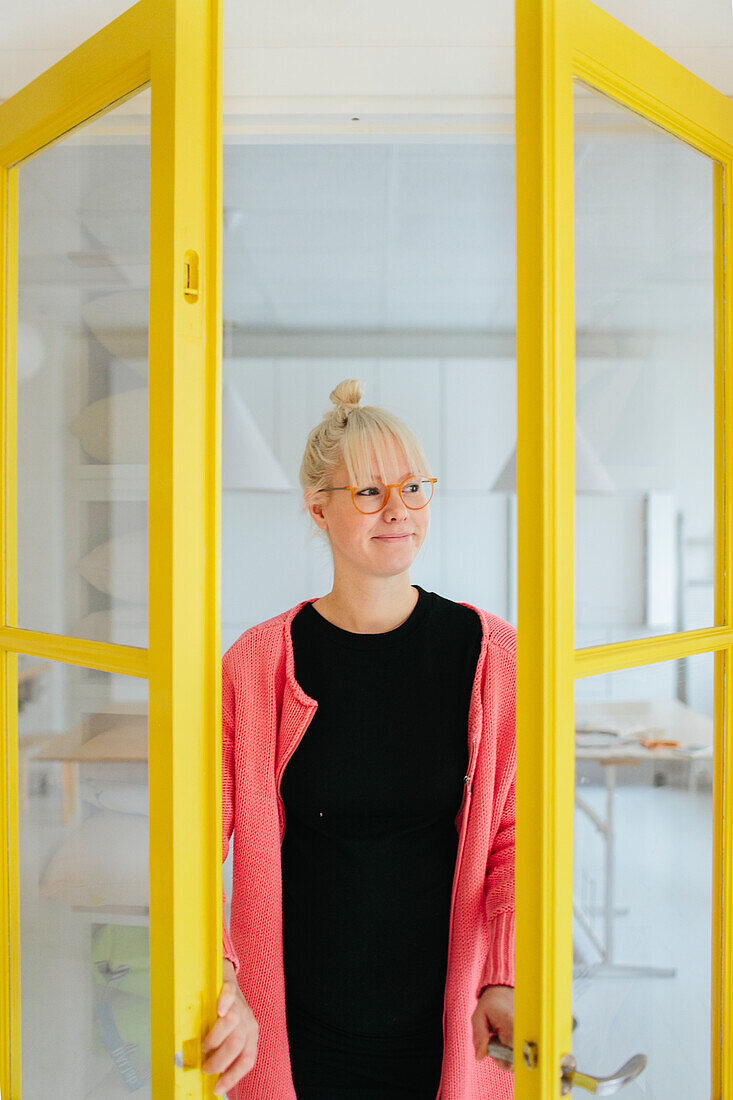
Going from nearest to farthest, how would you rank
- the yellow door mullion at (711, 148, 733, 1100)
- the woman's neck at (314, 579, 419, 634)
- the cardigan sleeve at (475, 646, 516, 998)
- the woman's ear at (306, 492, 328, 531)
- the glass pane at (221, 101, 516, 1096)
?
1. the yellow door mullion at (711, 148, 733, 1100)
2. the cardigan sleeve at (475, 646, 516, 998)
3. the woman's neck at (314, 579, 419, 634)
4. the woman's ear at (306, 492, 328, 531)
5. the glass pane at (221, 101, 516, 1096)

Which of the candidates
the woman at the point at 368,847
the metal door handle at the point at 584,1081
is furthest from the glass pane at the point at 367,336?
the metal door handle at the point at 584,1081

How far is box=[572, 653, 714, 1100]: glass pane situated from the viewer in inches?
37.7

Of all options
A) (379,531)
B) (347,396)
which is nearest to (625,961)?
(379,531)

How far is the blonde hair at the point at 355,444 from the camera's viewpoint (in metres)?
1.57

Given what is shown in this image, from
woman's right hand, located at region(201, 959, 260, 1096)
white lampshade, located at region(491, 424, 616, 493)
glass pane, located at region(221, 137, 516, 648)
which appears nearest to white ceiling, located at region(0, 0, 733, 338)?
white lampshade, located at region(491, 424, 616, 493)

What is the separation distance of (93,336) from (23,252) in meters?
0.26

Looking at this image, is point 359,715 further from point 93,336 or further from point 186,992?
point 93,336

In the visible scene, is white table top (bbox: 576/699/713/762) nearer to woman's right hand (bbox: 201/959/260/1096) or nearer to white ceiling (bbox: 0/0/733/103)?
woman's right hand (bbox: 201/959/260/1096)

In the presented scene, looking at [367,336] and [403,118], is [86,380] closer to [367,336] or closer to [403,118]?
[403,118]

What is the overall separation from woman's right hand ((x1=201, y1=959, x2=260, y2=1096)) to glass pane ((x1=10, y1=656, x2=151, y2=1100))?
0.09 m

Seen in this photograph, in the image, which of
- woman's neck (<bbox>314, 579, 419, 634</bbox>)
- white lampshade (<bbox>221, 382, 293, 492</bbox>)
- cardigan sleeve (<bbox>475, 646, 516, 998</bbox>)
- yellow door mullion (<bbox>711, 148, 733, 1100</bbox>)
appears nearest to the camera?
yellow door mullion (<bbox>711, 148, 733, 1100</bbox>)

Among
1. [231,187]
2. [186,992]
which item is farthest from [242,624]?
[186,992]

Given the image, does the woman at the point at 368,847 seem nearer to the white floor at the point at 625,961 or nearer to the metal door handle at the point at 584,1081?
the white floor at the point at 625,961

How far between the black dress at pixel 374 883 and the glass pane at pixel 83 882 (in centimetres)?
42
